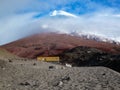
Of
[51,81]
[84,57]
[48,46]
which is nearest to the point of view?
[51,81]

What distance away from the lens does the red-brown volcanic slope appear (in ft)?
151

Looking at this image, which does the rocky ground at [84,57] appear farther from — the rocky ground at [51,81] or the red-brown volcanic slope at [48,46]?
the rocky ground at [51,81]

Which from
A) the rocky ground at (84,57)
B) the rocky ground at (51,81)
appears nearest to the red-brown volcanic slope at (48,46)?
the rocky ground at (84,57)

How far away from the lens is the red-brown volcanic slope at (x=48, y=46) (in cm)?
4588

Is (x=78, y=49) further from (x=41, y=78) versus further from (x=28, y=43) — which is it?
(x=41, y=78)

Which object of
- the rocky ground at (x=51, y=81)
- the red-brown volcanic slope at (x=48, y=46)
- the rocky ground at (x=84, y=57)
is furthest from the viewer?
the red-brown volcanic slope at (x=48, y=46)

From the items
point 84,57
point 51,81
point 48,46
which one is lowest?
point 84,57

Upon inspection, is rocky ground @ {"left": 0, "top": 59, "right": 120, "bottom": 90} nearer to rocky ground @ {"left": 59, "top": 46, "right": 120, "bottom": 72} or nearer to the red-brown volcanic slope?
rocky ground @ {"left": 59, "top": 46, "right": 120, "bottom": 72}

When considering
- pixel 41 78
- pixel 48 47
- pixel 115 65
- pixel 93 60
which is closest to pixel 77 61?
pixel 93 60

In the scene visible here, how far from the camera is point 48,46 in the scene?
1937 inches

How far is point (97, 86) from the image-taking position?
12031 millimetres

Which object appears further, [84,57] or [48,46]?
[48,46]

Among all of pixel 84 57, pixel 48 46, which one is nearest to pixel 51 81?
pixel 84 57

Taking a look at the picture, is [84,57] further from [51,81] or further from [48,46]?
[51,81]
